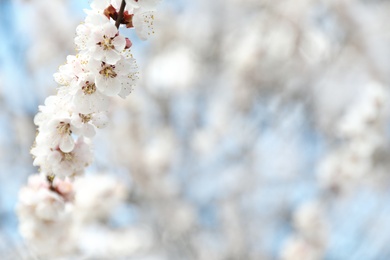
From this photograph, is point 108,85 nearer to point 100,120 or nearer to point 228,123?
point 100,120

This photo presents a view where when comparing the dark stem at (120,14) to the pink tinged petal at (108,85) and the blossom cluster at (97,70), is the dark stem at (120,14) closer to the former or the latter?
the blossom cluster at (97,70)

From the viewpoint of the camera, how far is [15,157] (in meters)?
4.27

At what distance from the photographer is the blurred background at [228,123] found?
389 cm

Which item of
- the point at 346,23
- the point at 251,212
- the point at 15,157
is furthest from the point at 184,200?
the point at 346,23

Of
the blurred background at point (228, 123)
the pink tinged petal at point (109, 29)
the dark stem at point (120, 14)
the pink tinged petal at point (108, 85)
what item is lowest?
the pink tinged petal at point (108, 85)

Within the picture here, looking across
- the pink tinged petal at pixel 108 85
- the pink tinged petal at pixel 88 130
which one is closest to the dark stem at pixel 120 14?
the pink tinged petal at pixel 108 85

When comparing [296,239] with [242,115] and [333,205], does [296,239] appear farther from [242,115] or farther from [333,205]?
[242,115]

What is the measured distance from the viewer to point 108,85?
1.04 meters

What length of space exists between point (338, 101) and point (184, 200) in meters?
1.71

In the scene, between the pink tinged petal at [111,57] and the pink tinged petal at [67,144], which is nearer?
the pink tinged petal at [111,57]

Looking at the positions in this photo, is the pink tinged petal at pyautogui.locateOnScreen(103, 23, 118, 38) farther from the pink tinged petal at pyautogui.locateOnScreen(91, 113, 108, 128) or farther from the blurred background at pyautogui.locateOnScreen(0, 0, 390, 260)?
the blurred background at pyautogui.locateOnScreen(0, 0, 390, 260)

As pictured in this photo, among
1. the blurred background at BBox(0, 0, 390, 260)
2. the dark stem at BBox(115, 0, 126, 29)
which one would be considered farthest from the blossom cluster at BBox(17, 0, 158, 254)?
the blurred background at BBox(0, 0, 390, 260)

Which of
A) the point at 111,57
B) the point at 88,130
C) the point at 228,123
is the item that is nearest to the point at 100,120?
the point at 88,130

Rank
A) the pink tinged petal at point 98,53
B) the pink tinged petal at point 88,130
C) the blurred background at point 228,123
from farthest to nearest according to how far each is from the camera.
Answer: the blurred background at point 228,123, the pink tinged petal at point 88,130, the pink tinged petal at point 98,53
